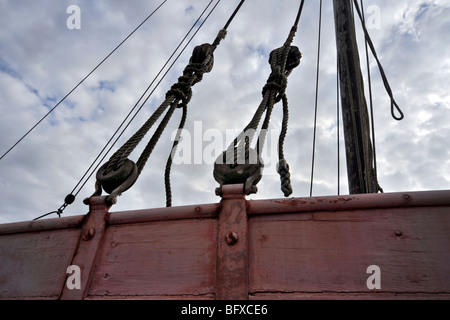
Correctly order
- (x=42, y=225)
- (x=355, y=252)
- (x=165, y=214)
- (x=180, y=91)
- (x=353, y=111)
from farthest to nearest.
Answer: (x=353, y=111) → (x=180, y=91) → (x=42, y=225) → (x=165, y=214) → (x=355, y=252)

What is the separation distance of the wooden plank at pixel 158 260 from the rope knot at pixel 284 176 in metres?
0.47

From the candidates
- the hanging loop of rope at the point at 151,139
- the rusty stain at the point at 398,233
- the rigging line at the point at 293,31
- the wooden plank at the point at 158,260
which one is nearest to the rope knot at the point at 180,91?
the hanging loop of rope at the point at 151,139

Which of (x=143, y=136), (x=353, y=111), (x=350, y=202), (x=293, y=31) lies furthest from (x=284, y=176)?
(x=353, y=111)

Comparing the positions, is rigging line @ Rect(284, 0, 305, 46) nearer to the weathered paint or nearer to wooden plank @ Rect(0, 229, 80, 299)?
the weathered paint

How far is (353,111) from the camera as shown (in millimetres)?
3344

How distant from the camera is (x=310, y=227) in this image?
1146mm

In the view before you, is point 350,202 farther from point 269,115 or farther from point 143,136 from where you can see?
point 143,136

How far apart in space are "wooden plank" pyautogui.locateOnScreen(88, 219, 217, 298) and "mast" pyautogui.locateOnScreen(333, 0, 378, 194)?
7.07 feet

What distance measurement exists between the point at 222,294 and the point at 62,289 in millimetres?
735

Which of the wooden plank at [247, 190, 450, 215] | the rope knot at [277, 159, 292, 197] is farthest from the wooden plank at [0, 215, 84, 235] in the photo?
the rope knot at [277, 159, 292, 197]

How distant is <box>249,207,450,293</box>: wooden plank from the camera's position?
0.99 m

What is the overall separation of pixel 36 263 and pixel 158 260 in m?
0.65

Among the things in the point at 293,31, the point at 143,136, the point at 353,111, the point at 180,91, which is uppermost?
the point at 293,31

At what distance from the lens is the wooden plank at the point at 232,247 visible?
1.06 meters
